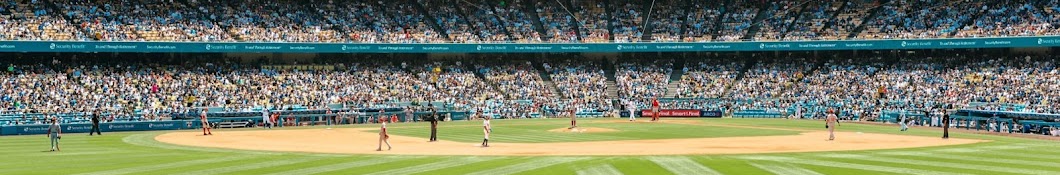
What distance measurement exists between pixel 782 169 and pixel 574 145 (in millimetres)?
12554

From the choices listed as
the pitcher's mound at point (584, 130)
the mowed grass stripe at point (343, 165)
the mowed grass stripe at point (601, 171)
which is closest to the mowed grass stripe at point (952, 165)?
the mowed grass stripe at point (601, 171)

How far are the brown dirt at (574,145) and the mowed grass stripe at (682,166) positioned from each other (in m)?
2.99

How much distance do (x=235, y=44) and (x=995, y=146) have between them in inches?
1995

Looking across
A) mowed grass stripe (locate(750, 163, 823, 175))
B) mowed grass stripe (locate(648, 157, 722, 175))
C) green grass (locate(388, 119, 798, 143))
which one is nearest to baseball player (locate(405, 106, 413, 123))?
green grass (locate(388, 119, 798, 143))

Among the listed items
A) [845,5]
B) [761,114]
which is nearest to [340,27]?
[761,114]

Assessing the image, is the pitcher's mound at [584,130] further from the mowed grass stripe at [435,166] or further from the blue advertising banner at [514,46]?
the blue advertising banner at [514,46]

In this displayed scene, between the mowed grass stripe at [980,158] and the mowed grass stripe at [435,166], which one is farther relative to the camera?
the mowed grass stripe at [980,158]

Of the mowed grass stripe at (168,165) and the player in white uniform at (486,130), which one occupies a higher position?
the player in white uniform at (486,130)

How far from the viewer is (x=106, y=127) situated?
5428 cm

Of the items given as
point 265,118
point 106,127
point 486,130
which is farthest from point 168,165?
point 265,118

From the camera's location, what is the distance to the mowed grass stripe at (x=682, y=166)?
2635 cm

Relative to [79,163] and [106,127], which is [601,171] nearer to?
[79,163]

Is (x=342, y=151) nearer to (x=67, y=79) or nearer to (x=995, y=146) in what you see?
(x=995, y=146)

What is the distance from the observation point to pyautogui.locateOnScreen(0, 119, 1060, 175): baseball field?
90.3 feet
